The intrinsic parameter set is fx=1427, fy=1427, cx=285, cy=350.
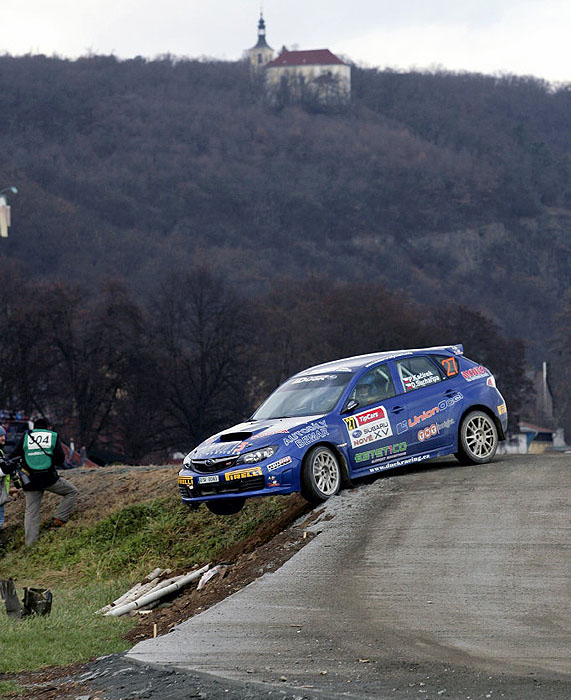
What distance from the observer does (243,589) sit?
41.0ft

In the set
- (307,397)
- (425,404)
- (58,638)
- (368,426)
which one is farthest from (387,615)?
(425,404)

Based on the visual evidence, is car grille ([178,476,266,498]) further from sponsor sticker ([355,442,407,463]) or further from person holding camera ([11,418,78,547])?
person holding camera ([11,418,78,547])

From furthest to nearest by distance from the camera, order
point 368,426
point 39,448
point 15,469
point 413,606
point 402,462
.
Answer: point 15,469 < point 39,448 < point 402,462 < point 368,426 < point 413,606

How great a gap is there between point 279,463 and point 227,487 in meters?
0.68

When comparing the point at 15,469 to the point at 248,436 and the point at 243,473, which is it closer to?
the point at 248,436

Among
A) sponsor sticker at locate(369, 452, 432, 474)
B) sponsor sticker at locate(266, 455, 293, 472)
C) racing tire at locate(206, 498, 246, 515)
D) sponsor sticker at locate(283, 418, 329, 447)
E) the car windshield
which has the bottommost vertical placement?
racing tire at locate(206, 498, 246, 515)

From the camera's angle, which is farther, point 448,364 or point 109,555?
point 448,364

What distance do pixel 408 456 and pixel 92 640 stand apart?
6.61 m

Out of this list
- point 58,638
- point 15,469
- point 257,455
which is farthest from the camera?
point 15,469

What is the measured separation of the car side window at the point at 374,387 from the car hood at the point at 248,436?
0.80 meters

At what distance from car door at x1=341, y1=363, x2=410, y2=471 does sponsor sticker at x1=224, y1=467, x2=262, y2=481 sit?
141 centimetres

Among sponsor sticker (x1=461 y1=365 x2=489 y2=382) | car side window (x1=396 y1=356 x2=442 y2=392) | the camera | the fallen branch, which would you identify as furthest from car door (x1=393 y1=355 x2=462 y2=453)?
the camera

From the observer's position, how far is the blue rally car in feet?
51.5

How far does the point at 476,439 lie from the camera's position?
1809 cm
